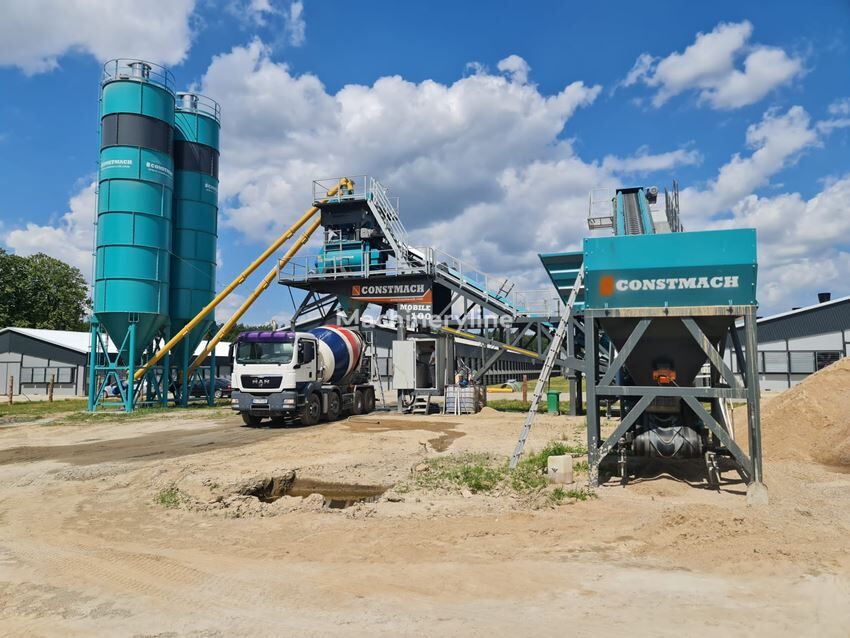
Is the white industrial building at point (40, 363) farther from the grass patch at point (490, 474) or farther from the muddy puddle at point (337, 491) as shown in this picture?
the grass patch at point (490, 474)

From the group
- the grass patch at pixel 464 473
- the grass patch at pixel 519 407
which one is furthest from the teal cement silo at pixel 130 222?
the grass patch at pixel 464 473

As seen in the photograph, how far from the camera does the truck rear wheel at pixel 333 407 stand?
2322 cm

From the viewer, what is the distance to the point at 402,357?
25.7m

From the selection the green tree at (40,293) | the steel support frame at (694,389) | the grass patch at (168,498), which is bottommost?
the grass patch at (168,498)

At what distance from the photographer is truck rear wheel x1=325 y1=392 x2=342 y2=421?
23.2 meters

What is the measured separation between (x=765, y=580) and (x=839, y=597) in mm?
621

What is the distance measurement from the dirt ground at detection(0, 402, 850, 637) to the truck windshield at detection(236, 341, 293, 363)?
8529mm

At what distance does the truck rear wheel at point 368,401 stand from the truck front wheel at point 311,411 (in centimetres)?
442

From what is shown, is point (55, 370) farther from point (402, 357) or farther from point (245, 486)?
point (245, 486)

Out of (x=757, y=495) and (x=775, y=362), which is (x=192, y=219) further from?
(x=775, y=362)

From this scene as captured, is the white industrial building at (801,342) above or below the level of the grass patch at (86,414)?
above

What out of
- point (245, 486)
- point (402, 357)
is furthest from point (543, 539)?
point (402, 357)

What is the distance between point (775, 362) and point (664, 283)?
109 ft

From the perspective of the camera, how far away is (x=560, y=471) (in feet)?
34.1
